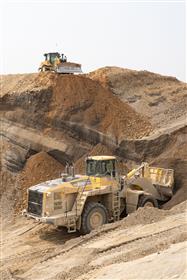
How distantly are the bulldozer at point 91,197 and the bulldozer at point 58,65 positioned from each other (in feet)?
28.5

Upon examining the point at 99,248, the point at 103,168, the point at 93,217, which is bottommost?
the point at 99,248

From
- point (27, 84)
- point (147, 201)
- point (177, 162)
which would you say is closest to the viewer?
point (147, 201)

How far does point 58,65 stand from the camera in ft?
70.9

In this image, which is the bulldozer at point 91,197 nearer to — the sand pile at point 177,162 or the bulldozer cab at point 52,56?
the sand pile at point 177,162

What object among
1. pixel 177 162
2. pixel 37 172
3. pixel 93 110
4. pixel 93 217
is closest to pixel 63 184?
pixel 93 217

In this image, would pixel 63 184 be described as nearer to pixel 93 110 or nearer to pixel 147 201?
pixel 147 201

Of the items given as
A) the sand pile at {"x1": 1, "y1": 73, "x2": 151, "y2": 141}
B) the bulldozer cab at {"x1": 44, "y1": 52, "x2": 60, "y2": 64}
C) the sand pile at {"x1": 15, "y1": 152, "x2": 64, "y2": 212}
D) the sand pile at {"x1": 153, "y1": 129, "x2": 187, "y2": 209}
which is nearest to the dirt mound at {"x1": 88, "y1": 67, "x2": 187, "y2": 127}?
the sand pile at {"x1": 1, "y1": 73, "x2": 151, "y2": 141}

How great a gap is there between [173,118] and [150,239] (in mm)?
10982

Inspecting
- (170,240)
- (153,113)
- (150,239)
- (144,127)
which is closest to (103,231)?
(150,239)

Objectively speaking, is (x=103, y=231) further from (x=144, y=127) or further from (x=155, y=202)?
(x=144, y=127)

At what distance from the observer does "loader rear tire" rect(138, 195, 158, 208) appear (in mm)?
13773

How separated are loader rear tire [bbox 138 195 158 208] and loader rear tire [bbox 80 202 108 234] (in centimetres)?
129

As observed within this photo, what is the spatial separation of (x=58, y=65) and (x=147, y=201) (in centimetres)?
1001

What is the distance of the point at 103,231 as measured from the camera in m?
11.5
